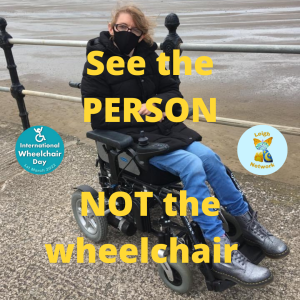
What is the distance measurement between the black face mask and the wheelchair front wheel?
1.38 metres

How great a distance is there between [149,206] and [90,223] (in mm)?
542

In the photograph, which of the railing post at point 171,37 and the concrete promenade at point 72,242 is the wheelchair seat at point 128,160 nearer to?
the concrete promenade at point 72,242

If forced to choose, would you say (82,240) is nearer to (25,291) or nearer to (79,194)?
(79,194)

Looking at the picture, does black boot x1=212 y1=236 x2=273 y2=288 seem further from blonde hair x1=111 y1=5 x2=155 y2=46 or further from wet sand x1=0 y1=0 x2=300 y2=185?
wet sand x1=0 y1=0 x2=300 y2=185

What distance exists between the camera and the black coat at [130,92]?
2410 millimetres

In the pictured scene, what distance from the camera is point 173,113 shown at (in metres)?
2.66

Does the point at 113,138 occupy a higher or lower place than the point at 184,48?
lower

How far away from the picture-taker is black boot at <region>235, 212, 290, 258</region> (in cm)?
219

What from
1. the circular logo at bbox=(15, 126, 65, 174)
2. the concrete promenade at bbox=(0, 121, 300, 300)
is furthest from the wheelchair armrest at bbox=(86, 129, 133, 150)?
the circular logo at bbox=(15, 126, 65, 174)

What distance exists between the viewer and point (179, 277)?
220 centimetres

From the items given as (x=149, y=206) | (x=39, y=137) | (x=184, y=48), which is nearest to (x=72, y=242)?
(x=149, y=206)

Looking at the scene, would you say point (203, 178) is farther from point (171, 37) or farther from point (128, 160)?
point (171, 37)

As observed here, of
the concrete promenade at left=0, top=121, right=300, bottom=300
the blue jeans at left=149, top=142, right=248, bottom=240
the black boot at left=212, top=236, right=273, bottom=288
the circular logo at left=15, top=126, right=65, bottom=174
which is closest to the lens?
the black boot at left=212, top=236, right=273, bottom=288

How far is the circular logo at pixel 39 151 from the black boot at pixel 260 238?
211 cm
